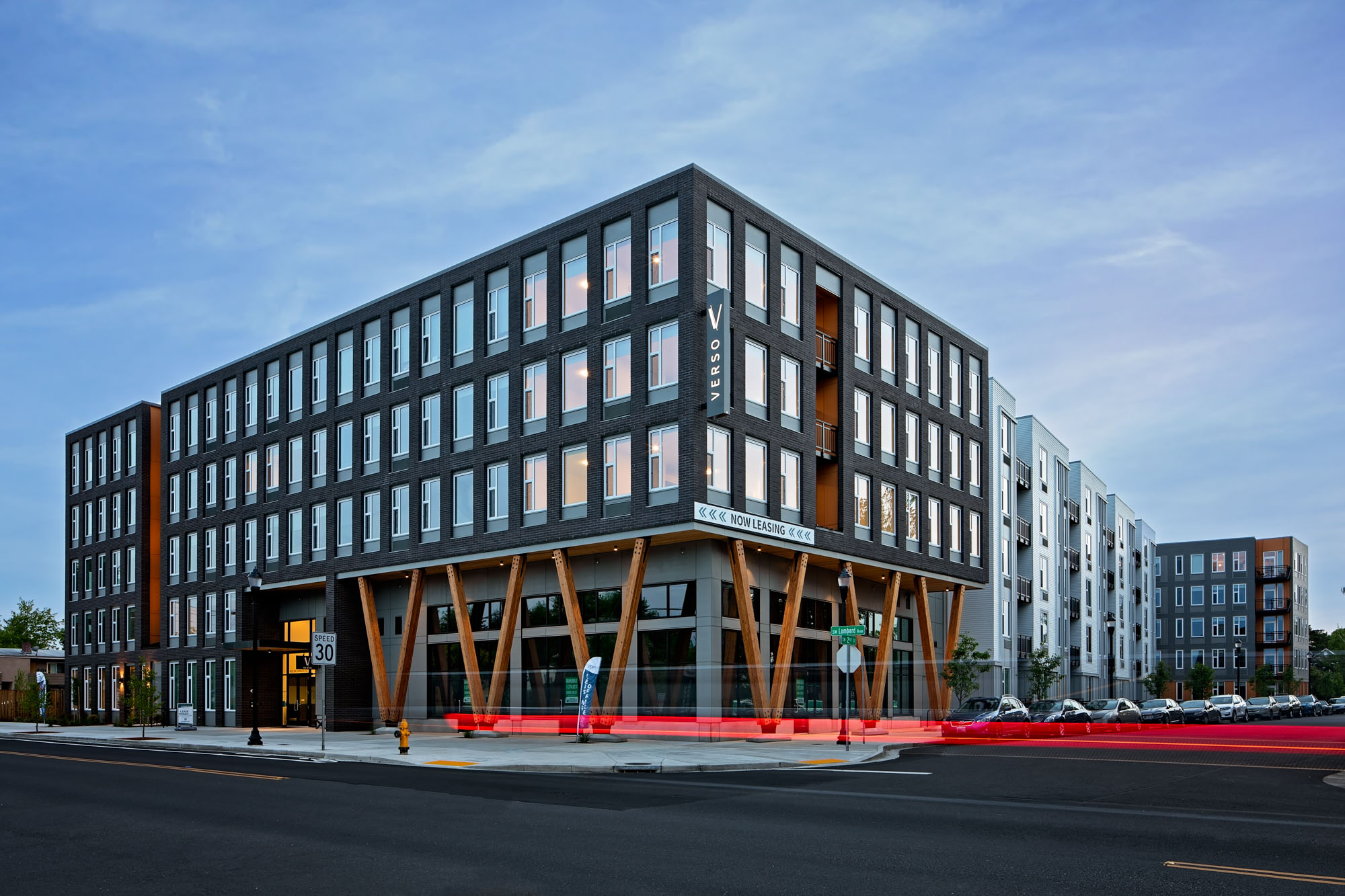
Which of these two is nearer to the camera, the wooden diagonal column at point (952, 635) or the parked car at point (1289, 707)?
the wooden diagonal column at point (952, 635)

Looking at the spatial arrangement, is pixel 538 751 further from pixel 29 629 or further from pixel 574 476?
pixel 29 629

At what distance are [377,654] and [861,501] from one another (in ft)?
71.1

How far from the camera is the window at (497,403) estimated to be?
149 feet

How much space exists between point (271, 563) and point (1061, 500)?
168 feet

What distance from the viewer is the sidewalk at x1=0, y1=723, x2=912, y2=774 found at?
2722 cm

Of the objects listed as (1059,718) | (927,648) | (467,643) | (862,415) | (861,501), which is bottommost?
(1059,718)

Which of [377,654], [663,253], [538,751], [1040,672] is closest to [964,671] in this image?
[1040,672]

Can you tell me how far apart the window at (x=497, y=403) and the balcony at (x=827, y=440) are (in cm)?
1210

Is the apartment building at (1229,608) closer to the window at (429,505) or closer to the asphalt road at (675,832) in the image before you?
the window at (429,505)

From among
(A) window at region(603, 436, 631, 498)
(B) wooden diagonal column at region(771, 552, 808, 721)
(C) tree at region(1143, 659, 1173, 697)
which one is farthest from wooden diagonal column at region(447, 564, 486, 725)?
(C) tree at region(1143, 659, 1173, 697)

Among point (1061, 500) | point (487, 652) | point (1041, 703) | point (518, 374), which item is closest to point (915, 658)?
point (1041, 703)

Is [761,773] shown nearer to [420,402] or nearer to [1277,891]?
[1277,891]

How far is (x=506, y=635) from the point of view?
44.1 m

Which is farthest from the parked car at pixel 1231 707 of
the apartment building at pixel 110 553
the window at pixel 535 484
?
the apartment building at pixel 110 553
